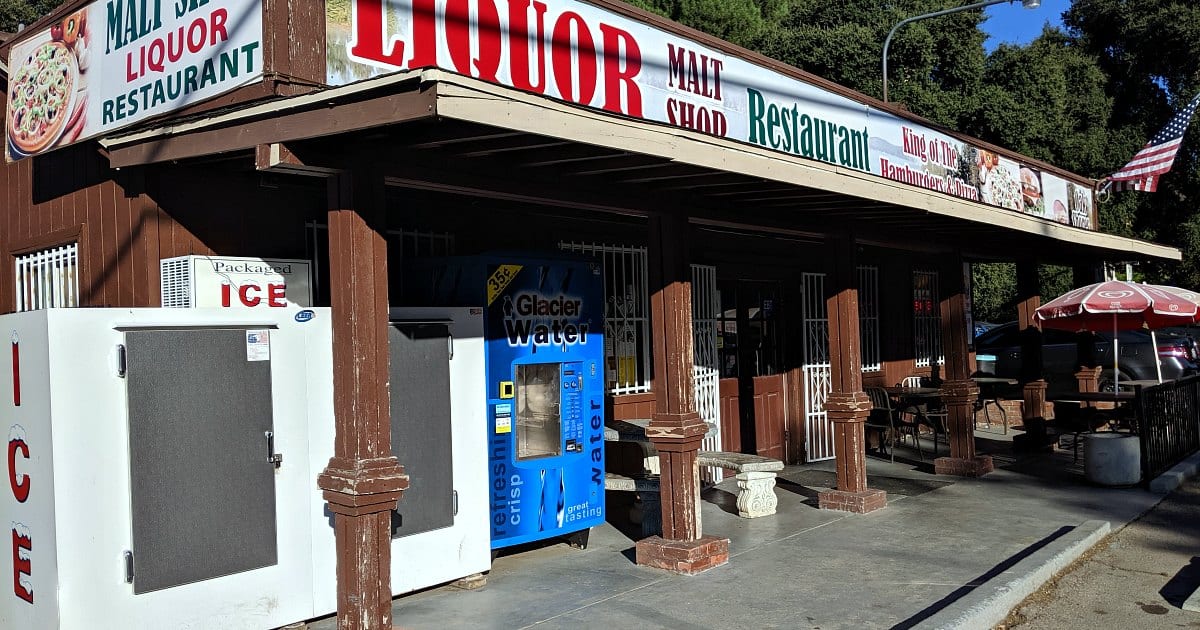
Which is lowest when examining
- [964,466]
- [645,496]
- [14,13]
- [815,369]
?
[964,466]

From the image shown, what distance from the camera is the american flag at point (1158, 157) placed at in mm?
15953

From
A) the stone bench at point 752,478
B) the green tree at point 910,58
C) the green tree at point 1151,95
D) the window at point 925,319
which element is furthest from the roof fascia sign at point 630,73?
the green tree at point 1151,95

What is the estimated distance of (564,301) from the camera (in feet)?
25.1

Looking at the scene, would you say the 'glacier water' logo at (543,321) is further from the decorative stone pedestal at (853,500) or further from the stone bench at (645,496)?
the decorative stone pedestal at (853,500)

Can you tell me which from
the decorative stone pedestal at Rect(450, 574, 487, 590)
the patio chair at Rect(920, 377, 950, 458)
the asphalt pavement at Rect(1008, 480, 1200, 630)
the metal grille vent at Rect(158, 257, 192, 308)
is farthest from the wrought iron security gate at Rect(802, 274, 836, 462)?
the metal grille vent at Rect(158, 257, 192, 308)

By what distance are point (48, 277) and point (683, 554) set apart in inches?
191

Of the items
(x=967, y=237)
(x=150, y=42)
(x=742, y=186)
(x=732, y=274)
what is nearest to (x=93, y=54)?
(x=150, y=42)

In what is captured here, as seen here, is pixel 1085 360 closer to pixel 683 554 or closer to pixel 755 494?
pixel 755 494

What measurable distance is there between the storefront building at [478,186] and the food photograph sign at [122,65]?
19mm

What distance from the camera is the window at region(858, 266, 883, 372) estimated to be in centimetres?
1389

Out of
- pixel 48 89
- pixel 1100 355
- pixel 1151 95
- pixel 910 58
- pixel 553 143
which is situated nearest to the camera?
pixel 553 143

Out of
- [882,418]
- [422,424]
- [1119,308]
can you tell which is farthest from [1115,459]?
[422,424]

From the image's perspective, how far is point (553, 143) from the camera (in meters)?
5.34

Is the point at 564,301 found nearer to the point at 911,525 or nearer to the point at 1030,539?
the point at 911,525
